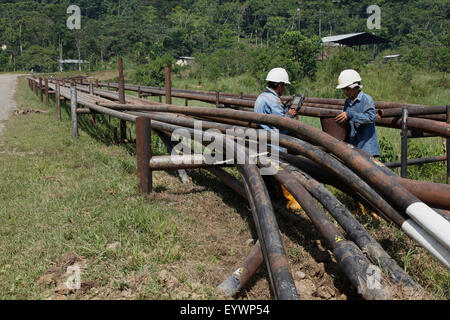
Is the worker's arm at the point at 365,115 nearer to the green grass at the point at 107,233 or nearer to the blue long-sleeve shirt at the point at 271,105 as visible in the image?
the blue long-sleeve shirt at the point at 271,105

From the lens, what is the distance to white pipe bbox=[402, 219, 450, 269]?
74.2 inches

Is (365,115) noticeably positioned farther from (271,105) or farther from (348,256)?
(348,256)

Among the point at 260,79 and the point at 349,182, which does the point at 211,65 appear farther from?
the point at 349,182

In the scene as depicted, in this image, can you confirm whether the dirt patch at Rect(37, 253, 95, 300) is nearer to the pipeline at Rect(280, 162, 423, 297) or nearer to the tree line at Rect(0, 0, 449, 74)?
the pipeline at Rect(280, 162, 423, 297)

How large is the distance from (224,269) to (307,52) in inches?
909

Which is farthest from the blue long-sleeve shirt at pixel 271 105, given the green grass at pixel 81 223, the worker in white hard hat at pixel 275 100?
the green grass at pixel 81 223

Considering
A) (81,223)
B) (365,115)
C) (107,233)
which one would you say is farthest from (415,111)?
(81,223)

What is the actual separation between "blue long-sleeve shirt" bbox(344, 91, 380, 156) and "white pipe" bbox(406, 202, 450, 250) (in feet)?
7.09

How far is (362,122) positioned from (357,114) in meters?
0.10

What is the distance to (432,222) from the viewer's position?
1.88 m

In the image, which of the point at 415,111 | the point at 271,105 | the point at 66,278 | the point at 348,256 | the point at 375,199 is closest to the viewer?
the point at 348,256

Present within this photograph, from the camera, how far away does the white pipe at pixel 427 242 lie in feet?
6.18
